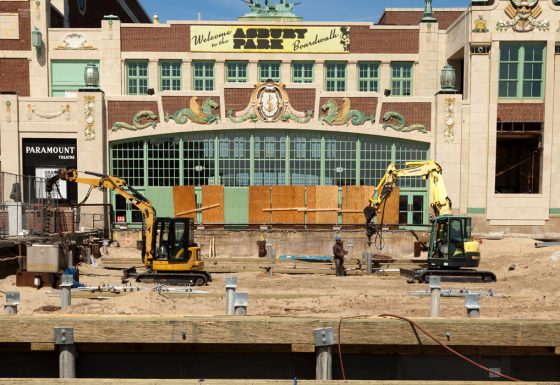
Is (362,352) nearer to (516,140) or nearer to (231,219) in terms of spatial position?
(231,219)

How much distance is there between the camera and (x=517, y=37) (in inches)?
1288

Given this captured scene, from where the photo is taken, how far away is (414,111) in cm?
3319

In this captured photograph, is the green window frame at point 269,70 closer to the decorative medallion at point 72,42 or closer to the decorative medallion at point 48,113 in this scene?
the decorative medallion at point 72,42

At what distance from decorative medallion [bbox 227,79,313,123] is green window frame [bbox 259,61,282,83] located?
3704 mm

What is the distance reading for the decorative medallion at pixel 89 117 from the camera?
3231cm

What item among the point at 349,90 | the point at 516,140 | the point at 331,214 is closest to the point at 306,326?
the point at 331,214

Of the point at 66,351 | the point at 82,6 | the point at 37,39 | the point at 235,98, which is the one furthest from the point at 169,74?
the point at 66,351

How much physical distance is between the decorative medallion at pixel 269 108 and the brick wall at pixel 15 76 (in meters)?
14.6

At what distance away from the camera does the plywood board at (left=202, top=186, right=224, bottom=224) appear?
32.8 meters

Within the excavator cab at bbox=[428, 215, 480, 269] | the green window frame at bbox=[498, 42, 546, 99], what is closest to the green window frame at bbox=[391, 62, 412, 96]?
the green window frame at bbox=[498, 42, 546, 99]

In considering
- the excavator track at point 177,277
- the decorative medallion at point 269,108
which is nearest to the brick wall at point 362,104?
the decorative medallion at point 269,108

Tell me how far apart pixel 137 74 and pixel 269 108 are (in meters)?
10.4

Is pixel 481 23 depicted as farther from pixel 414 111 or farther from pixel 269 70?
pixel 269 70

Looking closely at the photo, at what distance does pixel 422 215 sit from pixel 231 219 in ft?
40.0
